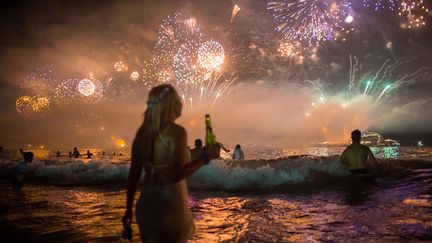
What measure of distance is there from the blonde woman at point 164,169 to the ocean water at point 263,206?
3.37m

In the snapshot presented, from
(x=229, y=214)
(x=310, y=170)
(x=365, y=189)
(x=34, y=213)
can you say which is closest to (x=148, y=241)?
(x=229, y=214)

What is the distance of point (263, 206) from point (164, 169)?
694 cm

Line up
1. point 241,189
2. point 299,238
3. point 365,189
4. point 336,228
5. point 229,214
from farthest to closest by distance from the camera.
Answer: point 241,189 → point 365,189 → point 229,214 → point 336,228 → point 299,238

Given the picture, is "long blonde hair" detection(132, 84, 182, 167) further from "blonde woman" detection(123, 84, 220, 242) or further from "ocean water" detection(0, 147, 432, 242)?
"ocean water" detection(0, 147, 432, 242)

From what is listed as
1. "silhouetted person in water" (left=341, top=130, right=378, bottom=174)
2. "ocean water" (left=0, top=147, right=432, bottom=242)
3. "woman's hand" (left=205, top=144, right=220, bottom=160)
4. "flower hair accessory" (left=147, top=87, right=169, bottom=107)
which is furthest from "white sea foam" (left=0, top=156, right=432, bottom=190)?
"flower hair accessory" (left=147, top=87, right=169, bottom=107)

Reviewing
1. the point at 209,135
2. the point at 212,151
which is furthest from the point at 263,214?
the point at 212,151

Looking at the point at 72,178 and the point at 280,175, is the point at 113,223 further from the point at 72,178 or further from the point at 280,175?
the point at 72,178

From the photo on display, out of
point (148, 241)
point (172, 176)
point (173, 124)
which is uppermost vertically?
point (173, 124)

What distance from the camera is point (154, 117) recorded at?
9.91 ft

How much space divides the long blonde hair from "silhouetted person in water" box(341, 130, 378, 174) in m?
10.2

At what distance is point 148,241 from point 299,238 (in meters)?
3.80

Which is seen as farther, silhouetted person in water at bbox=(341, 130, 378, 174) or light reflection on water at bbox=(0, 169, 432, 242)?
silhouetted person in water at bbox=(341, 130, 378, 174)

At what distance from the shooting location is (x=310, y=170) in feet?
50.5

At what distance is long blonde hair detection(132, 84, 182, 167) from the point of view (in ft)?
9.86
